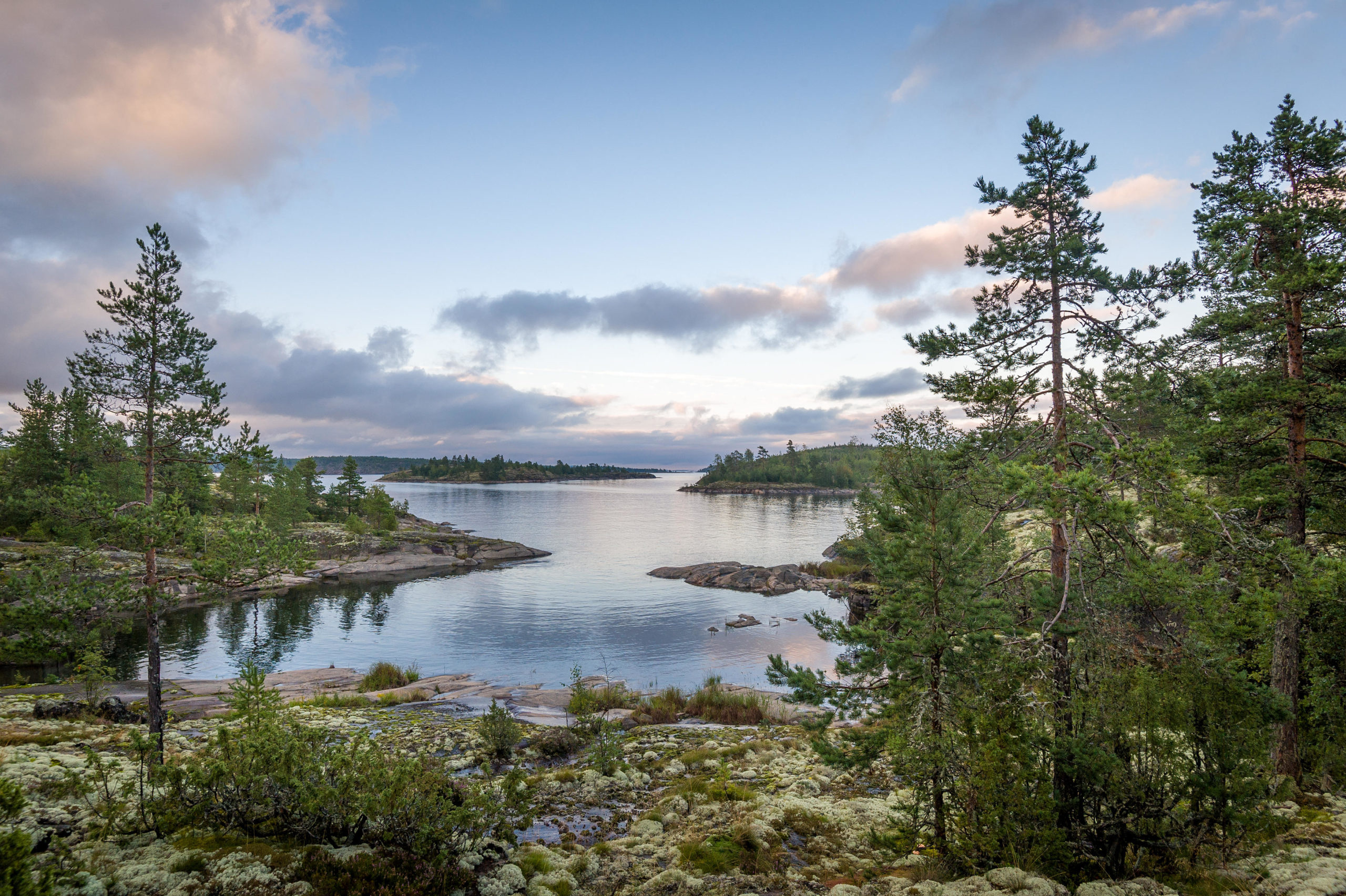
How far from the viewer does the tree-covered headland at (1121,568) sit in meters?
7.43

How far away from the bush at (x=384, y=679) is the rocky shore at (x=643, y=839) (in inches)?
454

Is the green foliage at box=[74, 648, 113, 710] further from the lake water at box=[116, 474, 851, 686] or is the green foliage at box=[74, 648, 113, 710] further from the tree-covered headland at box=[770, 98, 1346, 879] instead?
the tree-covered headland at box=[770, 98, 1346, 879]

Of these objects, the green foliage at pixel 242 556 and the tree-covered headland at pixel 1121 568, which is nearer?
the tree-covered headland at pixel 1121 568

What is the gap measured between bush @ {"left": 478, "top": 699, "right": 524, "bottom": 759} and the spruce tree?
15.7 meters

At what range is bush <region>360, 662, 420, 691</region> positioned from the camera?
85.7 feet

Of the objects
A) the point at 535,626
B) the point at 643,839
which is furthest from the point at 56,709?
the point at 535,626

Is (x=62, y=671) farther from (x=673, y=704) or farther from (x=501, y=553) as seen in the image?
(x=501, y=553)

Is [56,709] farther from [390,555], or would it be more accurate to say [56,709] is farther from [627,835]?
[390,555]

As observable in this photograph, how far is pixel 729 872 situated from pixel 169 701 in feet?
73.9

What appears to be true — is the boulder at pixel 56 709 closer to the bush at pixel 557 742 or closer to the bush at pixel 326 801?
the bush at pixel 557 742

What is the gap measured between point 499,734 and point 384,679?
15798mm

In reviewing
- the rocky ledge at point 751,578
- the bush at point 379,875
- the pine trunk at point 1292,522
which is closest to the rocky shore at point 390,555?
the rocky ledge at point 751,578

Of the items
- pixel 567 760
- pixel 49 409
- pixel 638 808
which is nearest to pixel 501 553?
pixel 49 409

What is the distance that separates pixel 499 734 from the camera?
14.3m
